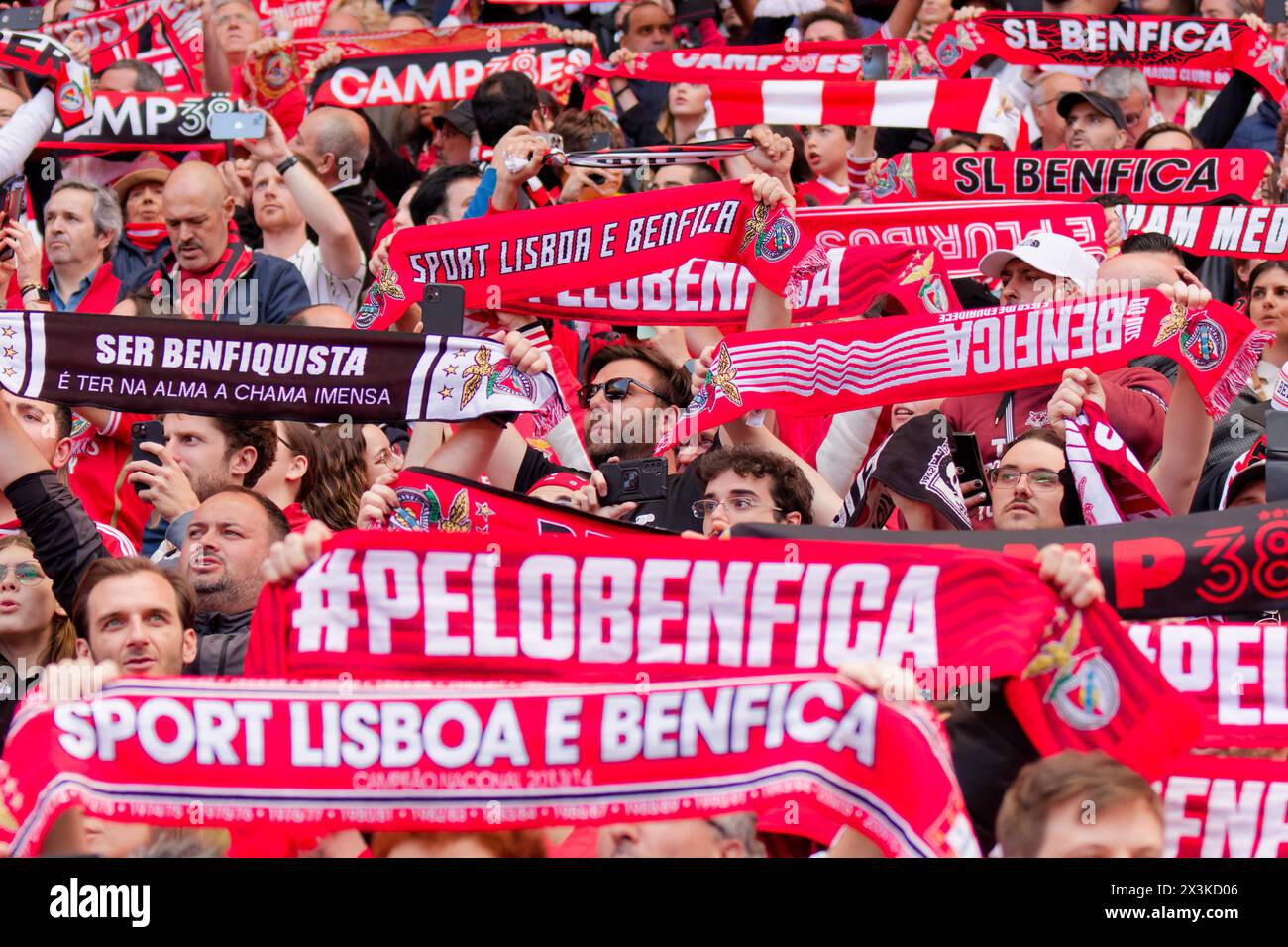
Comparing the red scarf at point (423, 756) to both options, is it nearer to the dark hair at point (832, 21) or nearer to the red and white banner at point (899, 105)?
the red and white banner at point (899, 105)

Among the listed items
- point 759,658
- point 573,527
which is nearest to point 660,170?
point 573,527

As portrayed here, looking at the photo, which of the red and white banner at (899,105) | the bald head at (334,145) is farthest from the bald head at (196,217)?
the red and white banner at (899,105)

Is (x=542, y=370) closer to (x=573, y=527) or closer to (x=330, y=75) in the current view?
(x=573, y=527)

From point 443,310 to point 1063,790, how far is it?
2724mm

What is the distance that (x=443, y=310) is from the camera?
19.1ft

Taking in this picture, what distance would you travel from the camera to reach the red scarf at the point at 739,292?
7.24 metres

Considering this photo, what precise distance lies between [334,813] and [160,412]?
2268 mm

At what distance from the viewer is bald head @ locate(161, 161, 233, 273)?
8125 millimetres

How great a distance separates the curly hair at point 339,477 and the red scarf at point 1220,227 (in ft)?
11.4

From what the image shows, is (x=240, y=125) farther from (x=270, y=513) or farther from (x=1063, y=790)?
(x=1063, y=790)

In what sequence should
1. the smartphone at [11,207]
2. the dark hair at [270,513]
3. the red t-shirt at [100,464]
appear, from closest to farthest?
the dark hair at [270,513] < the red t-shirt at [100,464] < the smartphone at [11,207]

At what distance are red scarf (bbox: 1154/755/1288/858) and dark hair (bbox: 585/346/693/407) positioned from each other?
3.09m

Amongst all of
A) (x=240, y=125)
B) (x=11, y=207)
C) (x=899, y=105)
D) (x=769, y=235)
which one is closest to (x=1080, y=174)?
(x=899, y=105)

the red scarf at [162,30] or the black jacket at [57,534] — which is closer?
the black jacket at [57,534]
